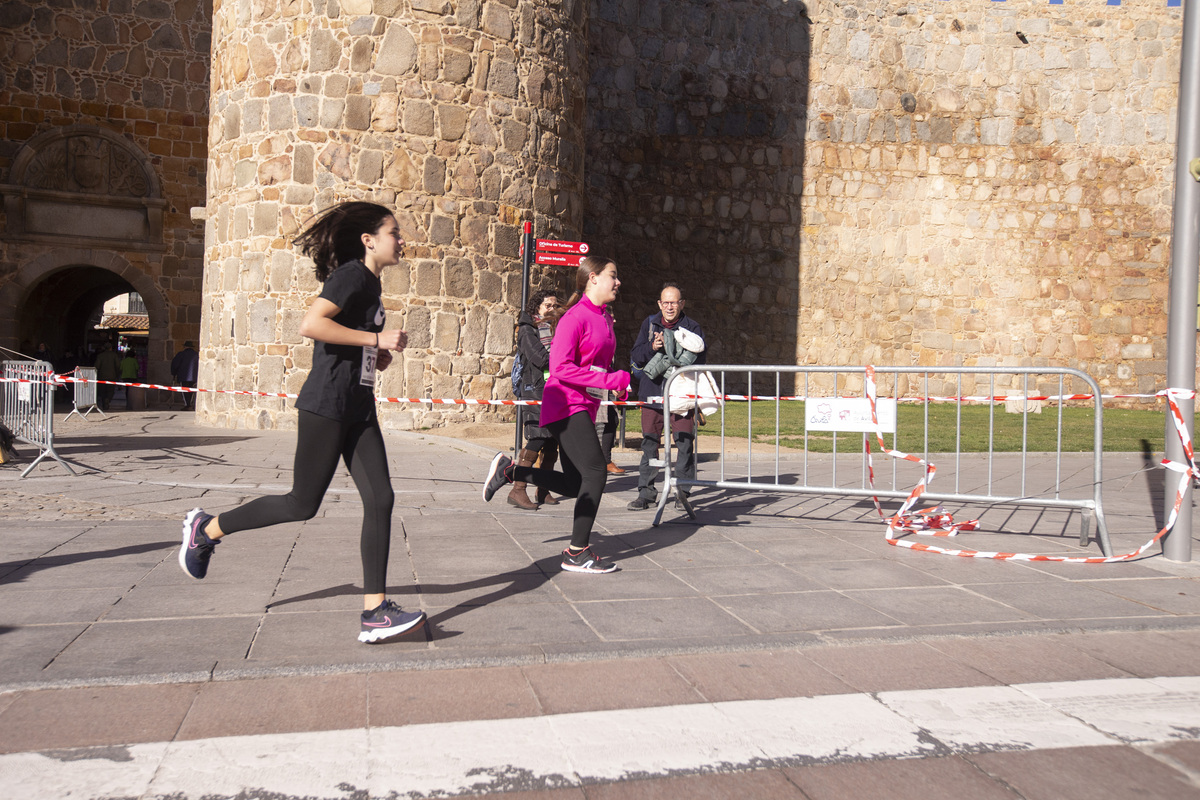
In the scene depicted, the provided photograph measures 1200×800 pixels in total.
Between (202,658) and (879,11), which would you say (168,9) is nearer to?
(879,11)

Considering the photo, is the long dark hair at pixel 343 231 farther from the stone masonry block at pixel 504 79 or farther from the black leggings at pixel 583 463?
the stone masonry block at pixel 504 79

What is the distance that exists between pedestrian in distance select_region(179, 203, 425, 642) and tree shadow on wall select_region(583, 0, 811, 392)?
626 inches

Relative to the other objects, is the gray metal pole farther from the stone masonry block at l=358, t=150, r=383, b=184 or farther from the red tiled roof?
the red tiled roof

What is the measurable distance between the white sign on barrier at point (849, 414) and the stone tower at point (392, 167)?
766 centimetres

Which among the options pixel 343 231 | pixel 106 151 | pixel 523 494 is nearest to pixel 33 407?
pixel 523 494

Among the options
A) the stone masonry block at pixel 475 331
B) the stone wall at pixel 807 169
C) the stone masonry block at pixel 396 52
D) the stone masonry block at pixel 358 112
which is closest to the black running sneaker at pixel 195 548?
the stone masonry block at pixel 475 331

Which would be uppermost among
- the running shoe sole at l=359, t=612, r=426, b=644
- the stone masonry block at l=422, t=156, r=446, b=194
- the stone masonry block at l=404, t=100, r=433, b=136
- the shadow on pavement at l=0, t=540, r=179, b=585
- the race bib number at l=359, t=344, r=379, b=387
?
the stone masonry block at l=404, t=100, r=433, b=136

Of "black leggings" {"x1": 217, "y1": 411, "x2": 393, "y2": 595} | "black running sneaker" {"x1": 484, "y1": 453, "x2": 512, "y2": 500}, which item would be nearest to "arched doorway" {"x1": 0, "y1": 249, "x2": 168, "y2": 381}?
"black running sneaker" {"x1": 484, "y1": 453, "x2": 512, "y2": 500}

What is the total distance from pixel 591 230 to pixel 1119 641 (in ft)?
54.3

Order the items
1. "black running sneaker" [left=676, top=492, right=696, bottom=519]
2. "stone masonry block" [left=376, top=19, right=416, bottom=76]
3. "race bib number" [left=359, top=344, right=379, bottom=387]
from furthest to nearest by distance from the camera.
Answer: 1. "stone masonry block" [left=376, top=19, right=416, bottom=76]
2. "black running sneaker" [left=676, top=492, right=696, bottom=519]
3. "race bib number" [left=359, top=344, right=379, bottom=387]

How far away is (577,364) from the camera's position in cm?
521

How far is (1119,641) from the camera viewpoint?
4.02 m

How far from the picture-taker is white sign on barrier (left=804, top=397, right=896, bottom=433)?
6707mm

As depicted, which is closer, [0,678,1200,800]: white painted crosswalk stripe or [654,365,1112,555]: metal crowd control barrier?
[0,678,1200,800]: white painted crosswalk stripe
